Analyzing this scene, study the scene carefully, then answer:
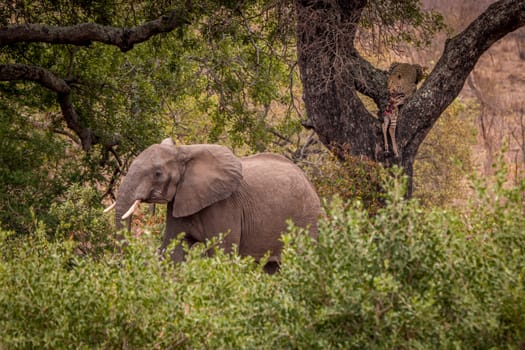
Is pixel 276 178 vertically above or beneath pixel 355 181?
above

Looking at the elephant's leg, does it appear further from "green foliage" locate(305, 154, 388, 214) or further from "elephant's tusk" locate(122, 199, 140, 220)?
"elephant's tusk" locate(122, 199, 140, 220)

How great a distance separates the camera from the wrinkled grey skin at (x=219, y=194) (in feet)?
31.1

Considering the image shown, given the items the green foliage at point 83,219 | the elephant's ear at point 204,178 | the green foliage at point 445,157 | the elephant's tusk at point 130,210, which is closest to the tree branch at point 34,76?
the green foliage at point 83,219

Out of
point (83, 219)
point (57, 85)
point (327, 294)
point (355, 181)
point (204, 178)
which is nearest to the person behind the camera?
point (327, 294)

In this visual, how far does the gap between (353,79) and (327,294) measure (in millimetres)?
8925

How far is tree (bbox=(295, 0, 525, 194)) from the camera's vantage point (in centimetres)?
1341

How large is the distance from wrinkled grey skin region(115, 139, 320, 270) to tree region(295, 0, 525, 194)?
10.5 ft

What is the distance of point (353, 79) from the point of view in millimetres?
13711

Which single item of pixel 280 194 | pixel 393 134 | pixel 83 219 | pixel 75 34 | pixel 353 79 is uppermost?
pixel 75 34

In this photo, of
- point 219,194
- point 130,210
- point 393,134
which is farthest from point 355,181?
point 130,210

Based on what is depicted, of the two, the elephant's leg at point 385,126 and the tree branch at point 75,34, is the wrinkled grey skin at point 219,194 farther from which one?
the elephant's leg at point 385,126

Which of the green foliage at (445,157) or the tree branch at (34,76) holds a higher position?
the tree branch at (34,76)

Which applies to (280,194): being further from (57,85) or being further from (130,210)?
(57,85)

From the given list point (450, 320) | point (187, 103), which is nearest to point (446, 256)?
point (450, 320)
